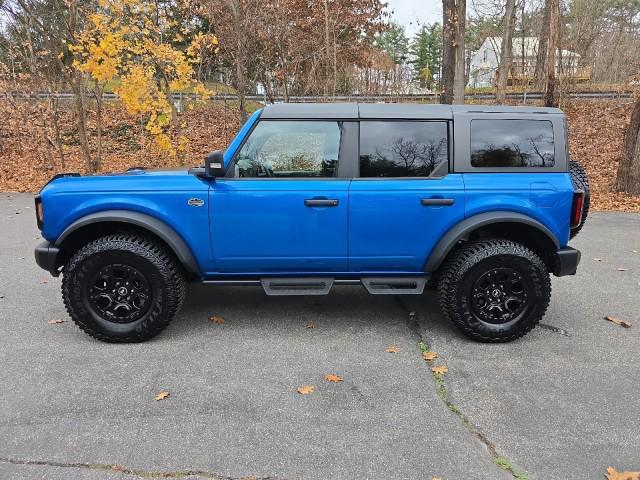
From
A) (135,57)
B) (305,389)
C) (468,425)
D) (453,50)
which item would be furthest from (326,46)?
(468,425)

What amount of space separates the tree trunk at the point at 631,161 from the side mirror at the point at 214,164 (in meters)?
9.57

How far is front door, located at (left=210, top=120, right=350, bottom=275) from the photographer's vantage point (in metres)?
3.64

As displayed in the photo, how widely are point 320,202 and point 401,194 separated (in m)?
0.62

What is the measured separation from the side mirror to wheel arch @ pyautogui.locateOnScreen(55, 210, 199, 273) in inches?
20.9

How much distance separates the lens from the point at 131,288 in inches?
147

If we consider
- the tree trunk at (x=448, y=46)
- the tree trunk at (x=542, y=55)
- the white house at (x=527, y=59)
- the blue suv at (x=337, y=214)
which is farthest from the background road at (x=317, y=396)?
the tree trunk at (x=542, y=55)

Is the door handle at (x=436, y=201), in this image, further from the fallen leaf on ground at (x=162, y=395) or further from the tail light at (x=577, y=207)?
the fallen leaf on ground at (x=162, y=395)

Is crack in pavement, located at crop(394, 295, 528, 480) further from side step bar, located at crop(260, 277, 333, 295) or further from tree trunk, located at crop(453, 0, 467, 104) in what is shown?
tree trunk, located at crop(453, 0, 467, 104)

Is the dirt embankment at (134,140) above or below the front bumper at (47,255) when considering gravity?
above

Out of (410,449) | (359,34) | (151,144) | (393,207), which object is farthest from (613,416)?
(359,34)

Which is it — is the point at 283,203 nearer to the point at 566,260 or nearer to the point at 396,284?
the point at 396,284

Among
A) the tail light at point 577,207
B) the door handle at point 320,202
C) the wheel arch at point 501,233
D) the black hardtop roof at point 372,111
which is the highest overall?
the black hardtop roof at point 372,111

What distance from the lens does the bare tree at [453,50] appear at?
43.0 ft

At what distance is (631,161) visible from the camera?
10.1m
